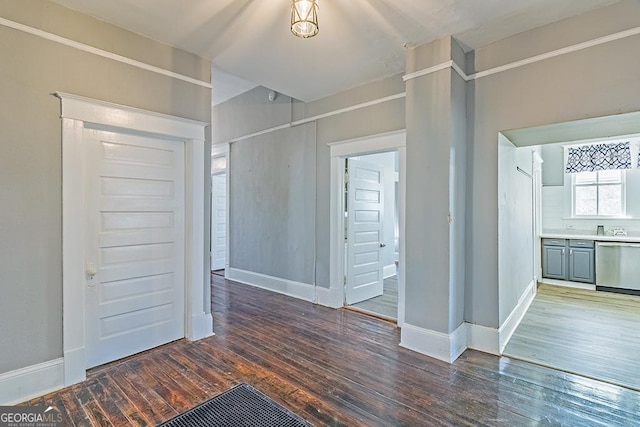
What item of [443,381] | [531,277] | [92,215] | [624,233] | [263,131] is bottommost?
[443,381]

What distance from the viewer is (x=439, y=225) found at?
9.86ft

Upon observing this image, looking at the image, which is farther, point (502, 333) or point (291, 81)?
point (291, 81)

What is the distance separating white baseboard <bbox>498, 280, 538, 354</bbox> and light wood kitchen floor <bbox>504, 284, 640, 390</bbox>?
5 centimetres

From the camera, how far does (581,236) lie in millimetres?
5785

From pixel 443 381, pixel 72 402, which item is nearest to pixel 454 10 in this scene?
pixel 443 381

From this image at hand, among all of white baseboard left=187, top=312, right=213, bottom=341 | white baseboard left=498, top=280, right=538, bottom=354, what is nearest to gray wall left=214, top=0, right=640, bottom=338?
white baseboard left=498, top=280, right=538, bottom=354

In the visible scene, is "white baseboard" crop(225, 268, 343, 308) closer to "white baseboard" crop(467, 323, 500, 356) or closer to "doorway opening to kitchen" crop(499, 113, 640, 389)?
"white baseboard" crop(467, 323, 500, 356)

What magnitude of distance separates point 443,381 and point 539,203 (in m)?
5.41

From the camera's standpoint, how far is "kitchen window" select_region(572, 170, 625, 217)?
5.92 m

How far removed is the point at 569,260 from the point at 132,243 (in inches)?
279

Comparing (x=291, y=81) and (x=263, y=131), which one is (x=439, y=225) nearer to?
(x=291, y=81)

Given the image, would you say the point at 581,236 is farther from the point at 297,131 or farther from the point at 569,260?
the point at 297,131

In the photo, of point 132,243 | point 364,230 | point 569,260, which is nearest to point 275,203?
point 364,230

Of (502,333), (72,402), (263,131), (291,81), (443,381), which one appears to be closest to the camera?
(72,402)
